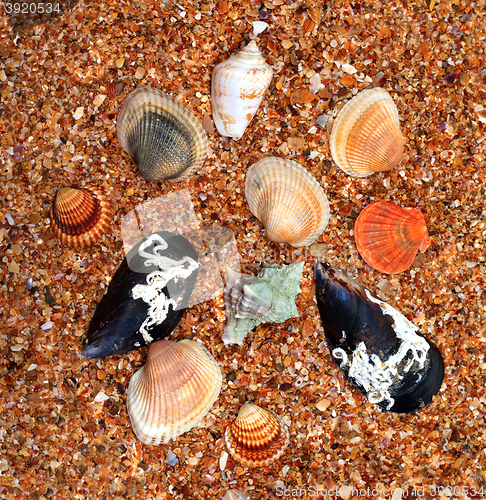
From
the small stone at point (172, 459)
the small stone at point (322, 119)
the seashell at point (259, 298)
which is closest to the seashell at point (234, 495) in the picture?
the small stone at point (172, 459)

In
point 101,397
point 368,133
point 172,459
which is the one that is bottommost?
point 172,459

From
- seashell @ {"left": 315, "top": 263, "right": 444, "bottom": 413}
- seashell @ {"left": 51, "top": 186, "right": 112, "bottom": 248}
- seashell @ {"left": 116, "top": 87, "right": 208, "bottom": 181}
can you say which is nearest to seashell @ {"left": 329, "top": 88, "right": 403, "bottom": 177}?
seashell @ {"left": 315, "top": 263, "right": 444, "bottom": 413}

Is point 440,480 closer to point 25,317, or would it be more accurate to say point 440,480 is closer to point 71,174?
point 25,317

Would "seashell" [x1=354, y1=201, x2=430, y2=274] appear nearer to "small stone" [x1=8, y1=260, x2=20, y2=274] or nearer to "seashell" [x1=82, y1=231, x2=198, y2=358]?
"seashell" [x1=82, y1=231, x2=198, y2=358]

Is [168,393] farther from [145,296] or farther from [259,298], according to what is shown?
[259,298]

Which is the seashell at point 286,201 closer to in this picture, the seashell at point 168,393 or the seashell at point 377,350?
the seashell at point 377,350

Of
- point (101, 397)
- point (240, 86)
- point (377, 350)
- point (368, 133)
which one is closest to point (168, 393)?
point (101, 397)
